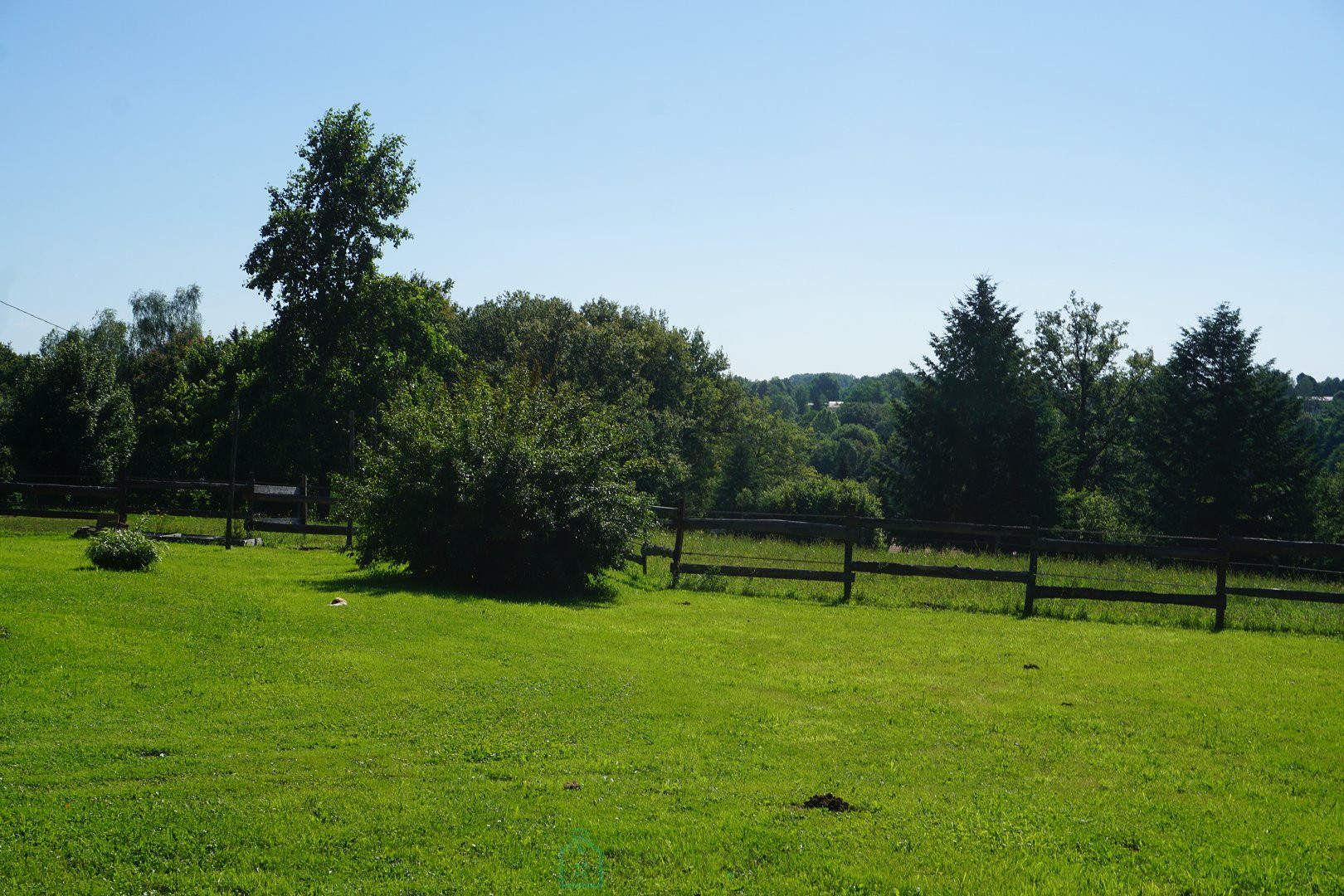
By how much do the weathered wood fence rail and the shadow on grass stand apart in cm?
341

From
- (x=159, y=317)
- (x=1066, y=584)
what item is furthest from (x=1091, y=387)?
(x=159, y=317)

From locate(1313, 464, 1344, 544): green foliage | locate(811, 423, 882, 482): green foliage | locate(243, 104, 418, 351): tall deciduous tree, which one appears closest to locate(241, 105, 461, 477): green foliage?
locate(243, 104, 418, 351): tall deciduous tree

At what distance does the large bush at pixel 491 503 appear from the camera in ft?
54.6

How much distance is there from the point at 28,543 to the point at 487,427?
927 centimetres

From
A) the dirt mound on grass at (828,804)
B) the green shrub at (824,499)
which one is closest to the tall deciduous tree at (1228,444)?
the green shrub at (824,499)

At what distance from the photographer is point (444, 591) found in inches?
620

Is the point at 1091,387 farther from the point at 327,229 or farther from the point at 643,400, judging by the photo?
the point at 327,229

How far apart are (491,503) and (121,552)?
5.55m

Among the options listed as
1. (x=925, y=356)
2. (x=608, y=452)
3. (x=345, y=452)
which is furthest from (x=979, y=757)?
(x=925, y=356)

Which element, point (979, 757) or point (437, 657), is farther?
point (437, 657)

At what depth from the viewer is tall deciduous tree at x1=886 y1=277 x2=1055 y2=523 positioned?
4491 cm

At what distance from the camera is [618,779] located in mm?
6801

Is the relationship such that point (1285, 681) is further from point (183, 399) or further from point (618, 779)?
point (183, 399)

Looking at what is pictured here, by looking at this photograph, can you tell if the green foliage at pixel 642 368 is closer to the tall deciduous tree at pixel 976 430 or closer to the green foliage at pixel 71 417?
the tall deciduous tree at pixel 976 430
